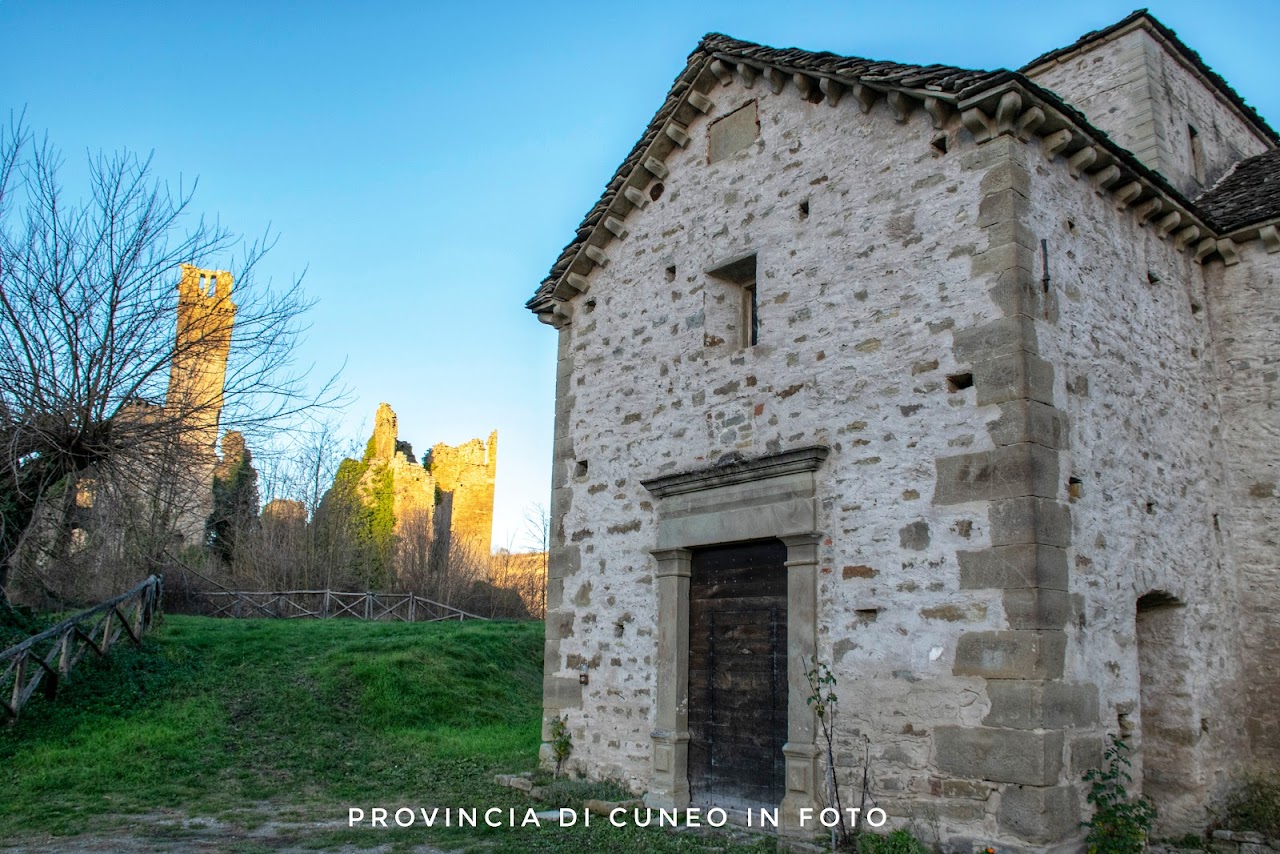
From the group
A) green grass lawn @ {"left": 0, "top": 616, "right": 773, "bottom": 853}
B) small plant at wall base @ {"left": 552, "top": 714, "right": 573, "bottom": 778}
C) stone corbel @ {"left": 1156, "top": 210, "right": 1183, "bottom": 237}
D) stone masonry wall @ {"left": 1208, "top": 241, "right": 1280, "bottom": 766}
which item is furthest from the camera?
small plant at wall base @ {"left": 552, "top": 714, "right": 573, "bottom": 778}

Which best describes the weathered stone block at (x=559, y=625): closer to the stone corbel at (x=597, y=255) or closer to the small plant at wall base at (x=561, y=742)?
the small plant at wall base at (x=561, y=742)

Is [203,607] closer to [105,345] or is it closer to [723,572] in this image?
[105,345]

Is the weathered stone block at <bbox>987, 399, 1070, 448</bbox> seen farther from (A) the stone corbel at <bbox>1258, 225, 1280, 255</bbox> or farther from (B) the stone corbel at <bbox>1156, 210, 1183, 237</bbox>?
(A) the stone corbel at <bbox>1258, 225, 1280, 255</bbox>

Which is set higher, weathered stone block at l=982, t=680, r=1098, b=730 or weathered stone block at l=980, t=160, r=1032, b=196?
weathered stone block at l=980, t=160, r=1032, b=196

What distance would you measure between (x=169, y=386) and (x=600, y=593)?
5811 millimetres

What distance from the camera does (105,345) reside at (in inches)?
400

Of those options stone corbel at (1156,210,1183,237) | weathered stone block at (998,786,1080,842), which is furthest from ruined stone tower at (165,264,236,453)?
stone corbel at (1156,210,1183,237)

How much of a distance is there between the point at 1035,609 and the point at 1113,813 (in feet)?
4.49

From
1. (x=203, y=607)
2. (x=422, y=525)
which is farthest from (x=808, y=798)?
(x=422, y=525)

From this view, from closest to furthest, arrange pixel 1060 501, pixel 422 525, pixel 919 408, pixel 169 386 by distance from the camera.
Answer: pixel 1060 501
pixel 919 408
pixel 169 386
pixel 422 525

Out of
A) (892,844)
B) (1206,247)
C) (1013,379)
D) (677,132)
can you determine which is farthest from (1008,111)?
(892,844)

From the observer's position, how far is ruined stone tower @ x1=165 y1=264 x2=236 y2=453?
10781 millimetres

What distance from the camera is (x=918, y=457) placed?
6.72 meters

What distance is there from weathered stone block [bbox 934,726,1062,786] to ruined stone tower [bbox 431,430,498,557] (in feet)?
88.9
